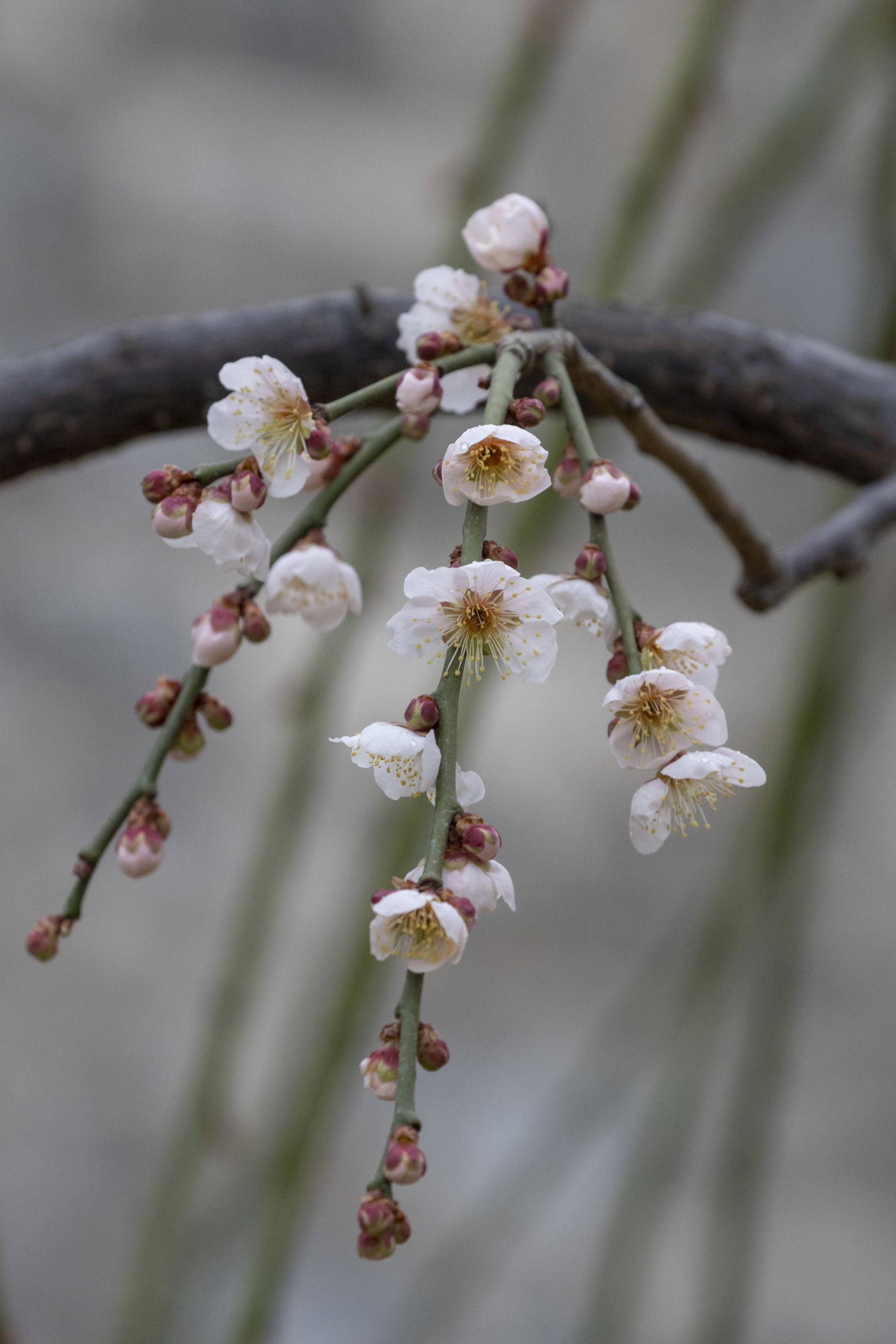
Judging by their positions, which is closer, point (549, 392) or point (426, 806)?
point (549, 392)

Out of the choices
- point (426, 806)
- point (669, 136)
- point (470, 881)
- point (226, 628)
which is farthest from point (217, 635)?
point (669, 136)

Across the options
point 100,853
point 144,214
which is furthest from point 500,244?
point 144,214

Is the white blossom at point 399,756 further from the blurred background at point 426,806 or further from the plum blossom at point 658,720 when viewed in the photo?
the blurred background at point 426,806

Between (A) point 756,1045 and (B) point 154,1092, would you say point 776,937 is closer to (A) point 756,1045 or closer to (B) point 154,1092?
(A) point 756,1045

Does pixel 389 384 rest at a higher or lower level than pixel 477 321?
lower

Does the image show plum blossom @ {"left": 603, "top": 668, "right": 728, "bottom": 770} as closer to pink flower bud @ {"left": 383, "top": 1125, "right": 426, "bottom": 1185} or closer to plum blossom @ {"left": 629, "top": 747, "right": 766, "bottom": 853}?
plum blossom @ {"left": 629, "top": 747, "right": 766, "bottom": 853}

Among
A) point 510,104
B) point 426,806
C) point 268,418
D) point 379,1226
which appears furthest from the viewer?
point 510,104

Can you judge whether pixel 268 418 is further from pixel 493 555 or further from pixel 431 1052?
pixel 431 1052
